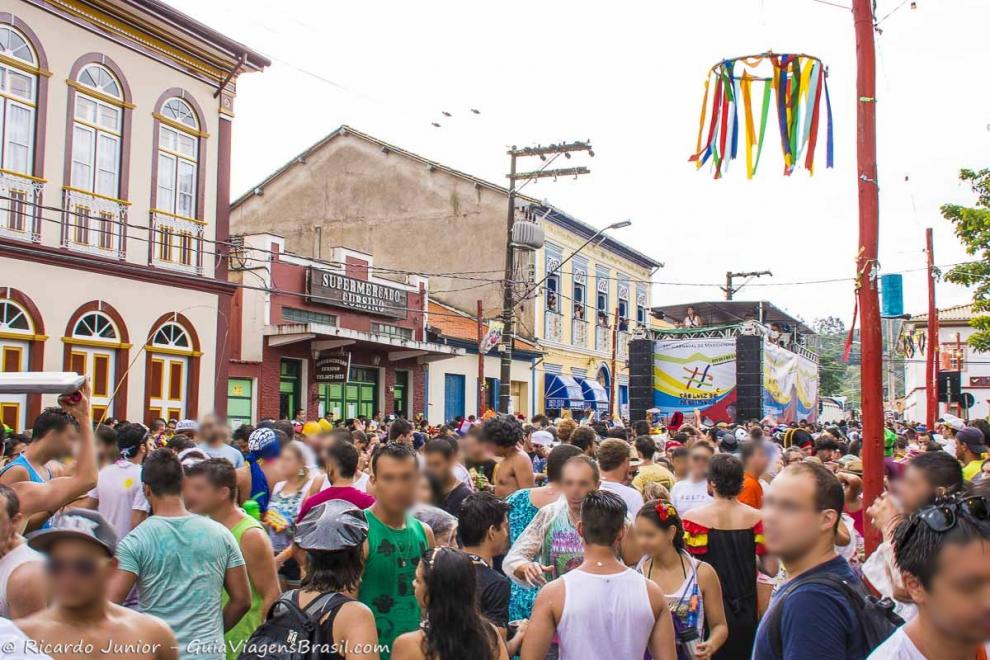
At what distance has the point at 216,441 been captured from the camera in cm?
855

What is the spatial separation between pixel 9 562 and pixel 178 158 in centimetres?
1679

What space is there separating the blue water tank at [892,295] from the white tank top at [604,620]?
839 centimetres

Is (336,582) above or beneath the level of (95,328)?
beneath

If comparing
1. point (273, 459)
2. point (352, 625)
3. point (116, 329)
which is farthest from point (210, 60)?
point (352, 625)

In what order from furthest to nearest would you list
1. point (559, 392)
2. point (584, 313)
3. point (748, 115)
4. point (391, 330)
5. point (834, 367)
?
point (834, 367) → point (584, 313) → point (559, 392) → point (391, 330) → point (748, 115)

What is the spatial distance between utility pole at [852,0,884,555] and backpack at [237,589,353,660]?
5202 mm

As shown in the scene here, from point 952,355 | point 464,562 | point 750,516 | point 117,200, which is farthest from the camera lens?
point 952,355

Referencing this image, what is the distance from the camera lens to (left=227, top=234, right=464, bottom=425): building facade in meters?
22.1

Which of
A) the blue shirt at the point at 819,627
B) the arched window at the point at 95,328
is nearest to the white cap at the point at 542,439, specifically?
the blue shirt at the point at 819,627

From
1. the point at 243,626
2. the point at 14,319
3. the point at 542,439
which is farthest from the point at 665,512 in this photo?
the point at 14,319

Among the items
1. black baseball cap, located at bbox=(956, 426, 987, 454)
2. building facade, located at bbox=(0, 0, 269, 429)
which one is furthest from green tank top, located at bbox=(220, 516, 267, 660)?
building facade, located at bbox=(0, 0, 269, 429)

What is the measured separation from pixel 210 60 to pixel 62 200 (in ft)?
16.3

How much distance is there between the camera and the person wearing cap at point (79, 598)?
9.40 feet

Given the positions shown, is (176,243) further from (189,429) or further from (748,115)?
(748,115)
